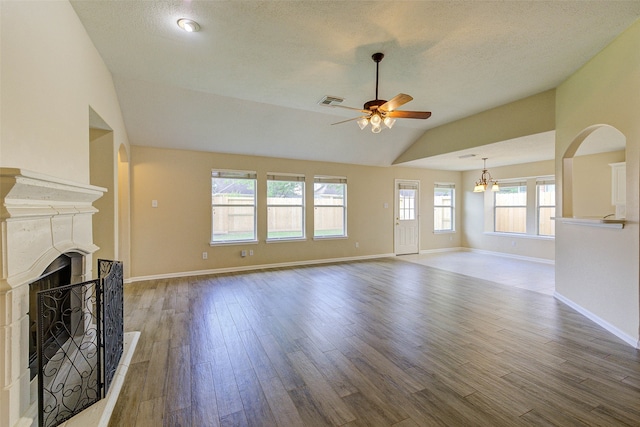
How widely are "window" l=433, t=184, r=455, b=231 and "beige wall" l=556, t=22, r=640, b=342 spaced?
4.67 m

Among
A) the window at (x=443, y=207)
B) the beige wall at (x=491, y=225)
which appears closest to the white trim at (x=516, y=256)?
the beige wall at (x=491, y=225)

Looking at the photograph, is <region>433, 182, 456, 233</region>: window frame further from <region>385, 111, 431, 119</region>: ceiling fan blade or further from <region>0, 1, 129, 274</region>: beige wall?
<region>0, 1, 129, 274</region>: beige wall

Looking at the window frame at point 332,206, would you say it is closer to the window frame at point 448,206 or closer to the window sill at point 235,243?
the window sill at point 235,243

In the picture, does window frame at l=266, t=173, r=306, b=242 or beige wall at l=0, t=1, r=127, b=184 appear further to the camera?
Answer: window frame at l=266, t=173, r=306, b=242

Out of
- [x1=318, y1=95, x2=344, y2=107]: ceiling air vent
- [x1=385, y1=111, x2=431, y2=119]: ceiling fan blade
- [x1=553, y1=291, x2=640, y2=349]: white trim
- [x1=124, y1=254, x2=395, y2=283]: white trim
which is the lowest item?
[x1=553, y1=291, x2=640, y2=349]: white trim

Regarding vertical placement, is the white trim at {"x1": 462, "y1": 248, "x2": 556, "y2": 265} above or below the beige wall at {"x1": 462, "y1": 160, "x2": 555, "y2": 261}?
below

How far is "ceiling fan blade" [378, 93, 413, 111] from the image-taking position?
2713 mm

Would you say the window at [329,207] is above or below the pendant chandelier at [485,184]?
below

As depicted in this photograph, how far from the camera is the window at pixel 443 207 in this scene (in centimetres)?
866

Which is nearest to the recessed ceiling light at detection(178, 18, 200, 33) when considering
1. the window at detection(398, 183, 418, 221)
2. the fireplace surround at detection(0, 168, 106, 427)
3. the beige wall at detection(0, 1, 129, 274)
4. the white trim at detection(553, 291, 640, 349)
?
the beige wall at detection(0, 1, 129, 274)

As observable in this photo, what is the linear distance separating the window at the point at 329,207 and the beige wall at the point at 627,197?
4.24m

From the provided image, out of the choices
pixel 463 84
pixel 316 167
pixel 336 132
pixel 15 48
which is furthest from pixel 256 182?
pixel 15 48

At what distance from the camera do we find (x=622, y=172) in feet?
16.6

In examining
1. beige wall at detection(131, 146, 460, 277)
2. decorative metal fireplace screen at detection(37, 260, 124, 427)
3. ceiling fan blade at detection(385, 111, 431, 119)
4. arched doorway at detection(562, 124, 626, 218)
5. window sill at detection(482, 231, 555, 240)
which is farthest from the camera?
window sill at detection(482, 231, 555, 240)
